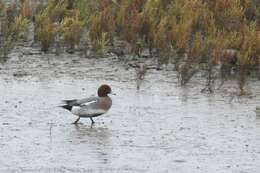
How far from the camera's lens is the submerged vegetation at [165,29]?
14008mm

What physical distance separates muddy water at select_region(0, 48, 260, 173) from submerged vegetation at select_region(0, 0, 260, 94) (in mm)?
372

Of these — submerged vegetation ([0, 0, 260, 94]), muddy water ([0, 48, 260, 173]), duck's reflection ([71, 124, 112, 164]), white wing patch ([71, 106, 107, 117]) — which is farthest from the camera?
submerged vegetation ([0, 0, 260, 94])

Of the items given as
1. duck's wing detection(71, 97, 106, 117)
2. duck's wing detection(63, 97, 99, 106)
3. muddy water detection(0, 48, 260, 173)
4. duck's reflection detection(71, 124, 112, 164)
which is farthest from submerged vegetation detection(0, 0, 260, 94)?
duck's reflection detection(71, 124, 112, 164)

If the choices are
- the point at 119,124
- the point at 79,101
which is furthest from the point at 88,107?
the point at 119,124

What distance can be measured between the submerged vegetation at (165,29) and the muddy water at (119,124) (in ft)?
1.22

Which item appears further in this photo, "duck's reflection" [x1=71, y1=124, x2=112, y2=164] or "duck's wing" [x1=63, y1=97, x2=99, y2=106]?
"duck's wing" [x1=63, y1=97, x2=99, y2=106]

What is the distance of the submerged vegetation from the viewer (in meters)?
14.0

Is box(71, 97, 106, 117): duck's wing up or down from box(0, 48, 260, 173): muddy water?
up

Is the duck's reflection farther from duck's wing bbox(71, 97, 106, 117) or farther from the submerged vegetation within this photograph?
the submerged vegetation

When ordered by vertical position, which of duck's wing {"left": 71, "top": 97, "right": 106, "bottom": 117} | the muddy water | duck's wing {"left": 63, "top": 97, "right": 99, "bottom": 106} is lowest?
the muddy water

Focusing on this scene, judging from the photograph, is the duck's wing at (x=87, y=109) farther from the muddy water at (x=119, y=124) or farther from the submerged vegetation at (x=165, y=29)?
the submerged vegetation at (x=165, y=29)

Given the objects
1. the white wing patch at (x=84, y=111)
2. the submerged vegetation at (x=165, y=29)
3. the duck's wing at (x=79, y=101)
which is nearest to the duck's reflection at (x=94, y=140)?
the white wing patch at (x=84, y=111)

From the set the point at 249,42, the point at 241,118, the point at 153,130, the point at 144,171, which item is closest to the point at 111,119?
the point at 153,130

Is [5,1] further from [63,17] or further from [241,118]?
[241,118]
